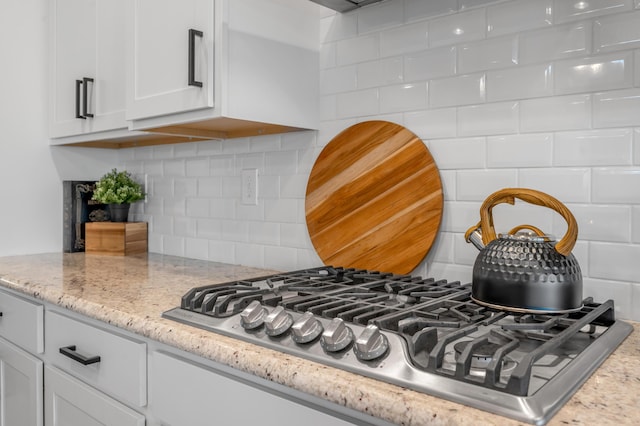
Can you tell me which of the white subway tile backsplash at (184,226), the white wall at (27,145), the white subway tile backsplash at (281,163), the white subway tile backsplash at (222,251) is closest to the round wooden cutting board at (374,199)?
the white subway tile backsplash at (281,163)

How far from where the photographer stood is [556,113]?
1.24 metres

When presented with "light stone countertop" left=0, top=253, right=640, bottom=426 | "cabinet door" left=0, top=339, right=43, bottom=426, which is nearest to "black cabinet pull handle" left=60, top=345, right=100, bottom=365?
"light stone countertop" left=0, top=253, right=640, bottom=426

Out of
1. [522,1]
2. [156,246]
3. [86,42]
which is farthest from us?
[156,246]

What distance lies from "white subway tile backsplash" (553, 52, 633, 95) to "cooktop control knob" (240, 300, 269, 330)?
870mm

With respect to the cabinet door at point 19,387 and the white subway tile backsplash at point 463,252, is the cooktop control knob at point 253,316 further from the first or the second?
the cabinet door at point 19,387

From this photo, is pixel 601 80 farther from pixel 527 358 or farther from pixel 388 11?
pixel 527 358

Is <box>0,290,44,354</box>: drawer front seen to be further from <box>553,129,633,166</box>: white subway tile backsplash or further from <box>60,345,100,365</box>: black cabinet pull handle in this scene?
<box>553,129,633,166</box>: white subway tile backsplash

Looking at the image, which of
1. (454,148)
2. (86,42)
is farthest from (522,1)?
(86,42)

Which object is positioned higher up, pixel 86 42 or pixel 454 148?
pixel 86 42

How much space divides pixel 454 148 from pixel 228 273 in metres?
0.89

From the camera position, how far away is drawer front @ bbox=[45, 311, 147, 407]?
1.15 meters

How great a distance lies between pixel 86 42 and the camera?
2.09 meters

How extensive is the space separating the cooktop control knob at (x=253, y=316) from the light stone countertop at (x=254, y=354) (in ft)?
0.12

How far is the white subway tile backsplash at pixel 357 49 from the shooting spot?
5.23 feet
